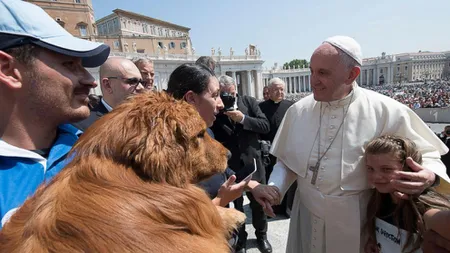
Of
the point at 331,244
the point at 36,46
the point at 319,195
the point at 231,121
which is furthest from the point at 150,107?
the point at 231,121

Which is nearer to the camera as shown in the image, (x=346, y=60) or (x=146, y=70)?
(x=346, y=60)

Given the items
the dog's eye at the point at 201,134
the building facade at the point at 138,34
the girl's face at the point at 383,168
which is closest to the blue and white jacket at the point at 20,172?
the dog's eye at the point at 201,134

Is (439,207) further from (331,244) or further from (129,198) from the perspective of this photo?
(129,198)

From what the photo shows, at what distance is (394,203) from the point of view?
206cm

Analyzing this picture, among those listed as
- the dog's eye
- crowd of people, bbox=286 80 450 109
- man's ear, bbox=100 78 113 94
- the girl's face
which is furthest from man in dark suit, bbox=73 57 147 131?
crowd of people, bbox=286 80 450 109

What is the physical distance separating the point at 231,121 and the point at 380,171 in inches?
81.7

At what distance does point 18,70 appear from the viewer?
114cm

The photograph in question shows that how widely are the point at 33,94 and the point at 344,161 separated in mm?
2172

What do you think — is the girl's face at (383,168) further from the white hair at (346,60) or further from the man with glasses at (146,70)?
the man with glasses at (146,70)

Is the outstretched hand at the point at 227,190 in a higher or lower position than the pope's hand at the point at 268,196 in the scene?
higher

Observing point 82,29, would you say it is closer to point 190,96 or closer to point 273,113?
point 273,113

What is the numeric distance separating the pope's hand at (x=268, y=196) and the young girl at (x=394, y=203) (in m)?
0.77

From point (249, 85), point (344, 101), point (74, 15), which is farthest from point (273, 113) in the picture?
point (249, 85)

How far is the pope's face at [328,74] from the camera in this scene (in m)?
2.07
